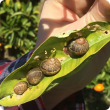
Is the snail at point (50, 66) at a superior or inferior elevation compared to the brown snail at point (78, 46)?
inferior

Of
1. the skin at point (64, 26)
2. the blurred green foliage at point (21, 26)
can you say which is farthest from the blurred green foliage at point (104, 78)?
the skin at point (64, 26)

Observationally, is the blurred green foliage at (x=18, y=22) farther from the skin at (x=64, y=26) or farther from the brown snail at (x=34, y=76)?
the brown snail at (x=34, y=76)

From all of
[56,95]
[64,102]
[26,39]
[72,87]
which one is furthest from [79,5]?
[26,39]

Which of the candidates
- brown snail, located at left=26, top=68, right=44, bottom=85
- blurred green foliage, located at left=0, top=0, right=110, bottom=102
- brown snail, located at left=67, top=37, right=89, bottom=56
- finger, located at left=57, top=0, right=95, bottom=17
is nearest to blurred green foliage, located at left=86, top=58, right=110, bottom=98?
blurred green foliage, located at left=0, top=0, right=110, bottom=102

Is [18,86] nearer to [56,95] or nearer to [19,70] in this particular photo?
[19,70]

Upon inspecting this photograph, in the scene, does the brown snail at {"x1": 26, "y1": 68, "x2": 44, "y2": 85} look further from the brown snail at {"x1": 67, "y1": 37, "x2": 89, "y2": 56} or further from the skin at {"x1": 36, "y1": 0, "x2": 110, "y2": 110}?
the skin at {"x1": 36, "y1": 0, "x2": 110, "y2": 110}

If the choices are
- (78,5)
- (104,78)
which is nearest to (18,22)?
(78,5)
